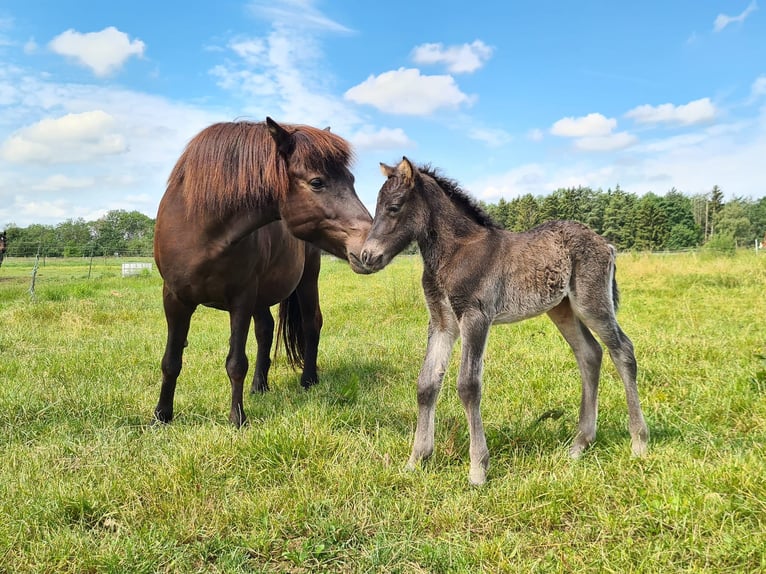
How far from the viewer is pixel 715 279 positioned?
43.0 feet

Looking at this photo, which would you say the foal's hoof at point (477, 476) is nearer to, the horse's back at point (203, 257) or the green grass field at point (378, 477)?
the green grass field at point (378, 477)

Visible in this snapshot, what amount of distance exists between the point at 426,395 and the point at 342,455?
2.21 feet

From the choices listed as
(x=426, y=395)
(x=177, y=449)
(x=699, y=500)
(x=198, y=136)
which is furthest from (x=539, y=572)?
(x=198, y=136)

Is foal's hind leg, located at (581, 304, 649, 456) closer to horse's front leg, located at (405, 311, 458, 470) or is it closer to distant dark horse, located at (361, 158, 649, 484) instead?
distant dark horse, located at (361, 158, 649, 484)

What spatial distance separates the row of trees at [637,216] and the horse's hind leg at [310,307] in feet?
160

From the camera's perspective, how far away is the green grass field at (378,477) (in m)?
2.36

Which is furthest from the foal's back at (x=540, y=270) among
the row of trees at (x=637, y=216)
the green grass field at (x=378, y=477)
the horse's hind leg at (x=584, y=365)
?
the row of trees at (x=637, y=216)

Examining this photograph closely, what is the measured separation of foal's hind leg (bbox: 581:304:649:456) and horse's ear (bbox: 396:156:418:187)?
1.47m

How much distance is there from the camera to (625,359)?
134 inches

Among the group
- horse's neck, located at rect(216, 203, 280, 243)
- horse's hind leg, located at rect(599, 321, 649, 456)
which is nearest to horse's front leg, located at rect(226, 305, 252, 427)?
horse's neck, located at rect(216, 203, 280, 243)

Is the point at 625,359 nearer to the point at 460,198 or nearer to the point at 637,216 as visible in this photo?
the point at 460,198

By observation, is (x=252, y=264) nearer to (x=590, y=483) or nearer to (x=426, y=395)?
(x=426, y=395)

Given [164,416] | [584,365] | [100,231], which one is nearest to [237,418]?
[164,416]

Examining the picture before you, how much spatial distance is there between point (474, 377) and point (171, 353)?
273 centimetres
